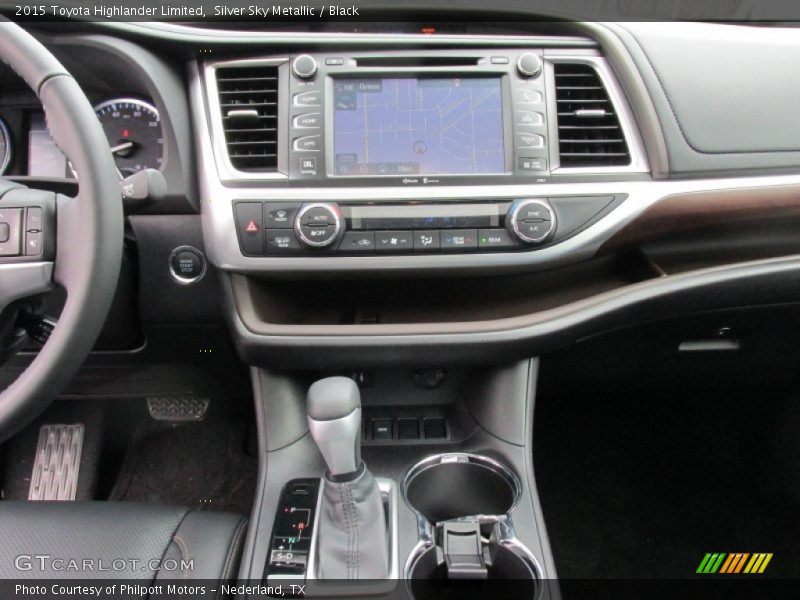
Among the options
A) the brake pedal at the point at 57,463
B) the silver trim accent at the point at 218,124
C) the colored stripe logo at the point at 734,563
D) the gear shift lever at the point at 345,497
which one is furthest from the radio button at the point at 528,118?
the brake pedal at the point at 57,463

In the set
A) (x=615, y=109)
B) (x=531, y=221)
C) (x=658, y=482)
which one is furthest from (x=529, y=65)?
(x=658, y=482)

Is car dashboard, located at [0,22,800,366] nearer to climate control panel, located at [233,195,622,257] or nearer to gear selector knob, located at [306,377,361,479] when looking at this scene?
climate control panel, located at [233,195,622,257]

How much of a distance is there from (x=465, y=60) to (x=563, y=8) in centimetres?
19

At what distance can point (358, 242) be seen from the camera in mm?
1083

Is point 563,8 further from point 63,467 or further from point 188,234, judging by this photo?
point 63,467

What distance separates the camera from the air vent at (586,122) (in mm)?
1131

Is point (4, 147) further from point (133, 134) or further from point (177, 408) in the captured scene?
point (177, 408)

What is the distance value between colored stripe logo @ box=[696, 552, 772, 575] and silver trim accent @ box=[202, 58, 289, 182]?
4.42ft

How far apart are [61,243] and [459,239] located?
0.58 meters

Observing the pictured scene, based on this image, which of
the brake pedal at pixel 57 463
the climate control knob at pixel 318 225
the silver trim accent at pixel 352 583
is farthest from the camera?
the brake pedal at pixel 57 463

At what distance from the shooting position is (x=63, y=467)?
1602 mm

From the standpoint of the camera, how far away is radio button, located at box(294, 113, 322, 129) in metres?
1.11

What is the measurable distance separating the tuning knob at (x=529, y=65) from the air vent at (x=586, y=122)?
38 millimetres

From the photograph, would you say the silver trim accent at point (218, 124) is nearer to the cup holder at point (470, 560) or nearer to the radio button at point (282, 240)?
the radio button at point (282, 240)
